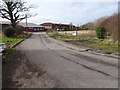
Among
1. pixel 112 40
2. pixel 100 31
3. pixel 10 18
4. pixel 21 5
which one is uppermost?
pixel 21 5

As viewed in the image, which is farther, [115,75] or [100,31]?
[100,31]

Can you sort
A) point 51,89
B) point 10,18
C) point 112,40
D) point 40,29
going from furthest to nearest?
point 40,29
point 10,18
point 112,40
point 51,89

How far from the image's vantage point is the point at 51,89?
11.3ft

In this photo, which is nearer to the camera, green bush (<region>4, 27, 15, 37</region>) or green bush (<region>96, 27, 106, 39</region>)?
green bush (<region>96, 27, 106, 39</region>)

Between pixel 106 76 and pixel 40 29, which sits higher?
pixel 40 29

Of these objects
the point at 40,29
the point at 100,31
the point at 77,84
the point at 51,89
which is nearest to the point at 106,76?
the point at 77,84

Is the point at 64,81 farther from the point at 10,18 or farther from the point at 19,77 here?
the point at 10,18

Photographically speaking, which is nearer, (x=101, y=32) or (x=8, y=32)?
(x=101, y=32)

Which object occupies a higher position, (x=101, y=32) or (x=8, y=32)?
(x=8, y=32)

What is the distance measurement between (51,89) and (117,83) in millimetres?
2189

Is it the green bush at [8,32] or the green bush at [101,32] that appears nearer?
the green bush at [101,32]

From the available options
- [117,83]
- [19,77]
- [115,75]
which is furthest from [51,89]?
[115,75]

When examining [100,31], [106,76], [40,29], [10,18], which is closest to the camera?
[106,76]

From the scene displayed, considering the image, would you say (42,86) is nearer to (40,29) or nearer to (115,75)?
(115,75)
